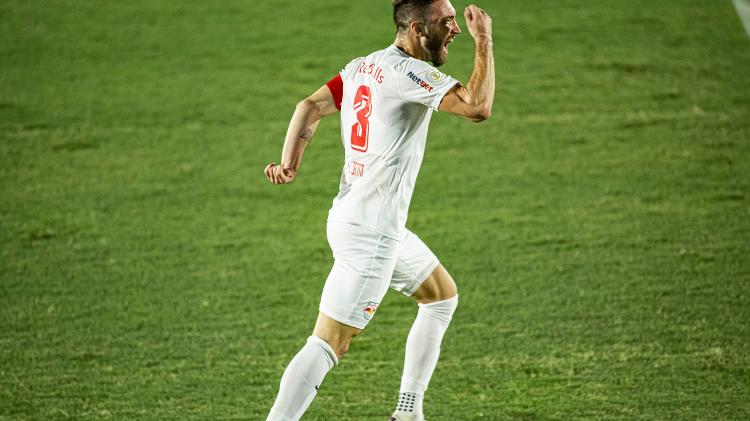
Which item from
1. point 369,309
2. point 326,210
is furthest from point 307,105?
point 326,210

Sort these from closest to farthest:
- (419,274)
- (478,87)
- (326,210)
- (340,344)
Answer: (478,87), (340,344), (419,274), (326,210)

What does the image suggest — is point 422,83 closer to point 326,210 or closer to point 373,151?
point 373,151

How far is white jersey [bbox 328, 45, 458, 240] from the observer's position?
273 centimetres

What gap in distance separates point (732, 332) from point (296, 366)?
2.09m

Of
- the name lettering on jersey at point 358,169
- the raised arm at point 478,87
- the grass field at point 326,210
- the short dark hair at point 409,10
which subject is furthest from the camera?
the grass field at point 326,210

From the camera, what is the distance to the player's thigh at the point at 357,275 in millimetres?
2764

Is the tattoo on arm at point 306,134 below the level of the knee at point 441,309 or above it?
above

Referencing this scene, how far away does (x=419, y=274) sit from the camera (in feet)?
10.0

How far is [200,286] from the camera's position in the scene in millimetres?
4402

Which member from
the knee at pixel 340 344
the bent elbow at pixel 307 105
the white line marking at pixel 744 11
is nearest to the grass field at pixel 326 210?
the white line marking at pixel 744 11

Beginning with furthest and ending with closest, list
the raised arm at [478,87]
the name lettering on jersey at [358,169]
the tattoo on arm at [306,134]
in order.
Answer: the tattoo on arm at [306,134]
the name lettering on jersey at [358,169]
the raised arm at [478,87]

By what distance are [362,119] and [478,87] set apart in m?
0.40

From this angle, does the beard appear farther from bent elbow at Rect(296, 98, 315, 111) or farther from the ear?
bent elbow at Rect(296, 98, 315, 111)

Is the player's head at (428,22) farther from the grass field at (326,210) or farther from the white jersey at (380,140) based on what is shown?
the grass field at (326,210)
